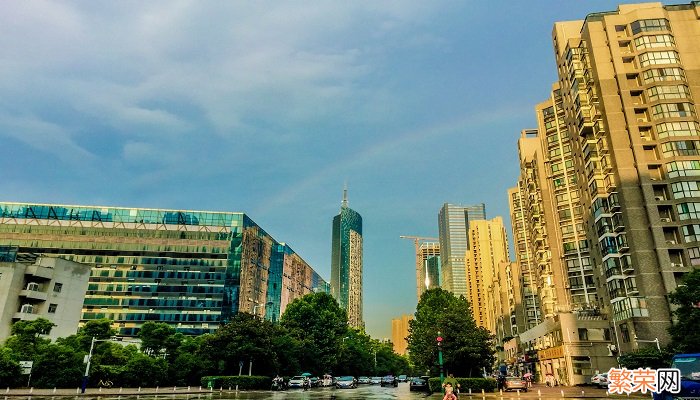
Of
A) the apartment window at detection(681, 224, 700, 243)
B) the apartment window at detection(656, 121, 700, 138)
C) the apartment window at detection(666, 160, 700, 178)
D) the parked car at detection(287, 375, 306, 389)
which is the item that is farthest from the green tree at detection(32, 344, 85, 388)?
→ the apartment window at detection(656, 121, 700, 138)

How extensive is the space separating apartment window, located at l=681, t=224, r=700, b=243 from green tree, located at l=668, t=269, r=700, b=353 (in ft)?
38.7

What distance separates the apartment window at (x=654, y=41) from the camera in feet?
202

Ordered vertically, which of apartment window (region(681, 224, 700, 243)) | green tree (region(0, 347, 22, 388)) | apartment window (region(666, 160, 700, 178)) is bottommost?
green tree (region(0, 347, 22, 388))

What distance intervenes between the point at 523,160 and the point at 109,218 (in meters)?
107

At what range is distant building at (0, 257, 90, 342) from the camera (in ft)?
219

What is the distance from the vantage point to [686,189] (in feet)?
181

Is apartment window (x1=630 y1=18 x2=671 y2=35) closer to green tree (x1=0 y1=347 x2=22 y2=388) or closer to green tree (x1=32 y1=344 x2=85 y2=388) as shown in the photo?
green tree (x1=32 y1=344 x2=85 y2=388)

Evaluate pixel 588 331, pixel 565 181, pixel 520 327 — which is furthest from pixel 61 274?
pixel 520 327

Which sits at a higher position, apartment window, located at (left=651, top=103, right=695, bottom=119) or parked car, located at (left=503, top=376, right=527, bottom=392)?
apartment window, located at (left=651, top=103, right=695, bottom=119)

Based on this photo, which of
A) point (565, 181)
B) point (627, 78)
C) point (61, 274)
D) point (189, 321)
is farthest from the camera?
point (189, 321)

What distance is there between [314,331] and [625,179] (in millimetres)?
52349

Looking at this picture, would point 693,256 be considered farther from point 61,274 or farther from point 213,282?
point 213,282

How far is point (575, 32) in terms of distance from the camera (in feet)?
261

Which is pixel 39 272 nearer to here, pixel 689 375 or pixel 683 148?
pixel 689 375
